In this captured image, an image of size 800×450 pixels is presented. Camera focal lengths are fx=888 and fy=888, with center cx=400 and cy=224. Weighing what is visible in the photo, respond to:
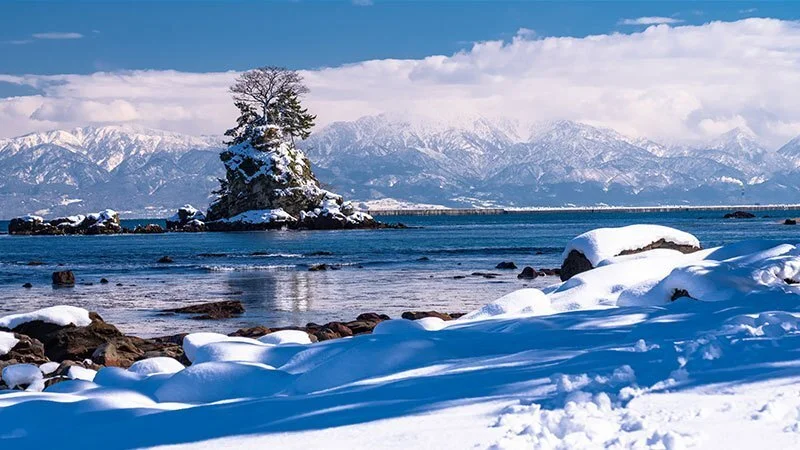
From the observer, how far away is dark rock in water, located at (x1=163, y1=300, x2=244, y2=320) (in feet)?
65.4

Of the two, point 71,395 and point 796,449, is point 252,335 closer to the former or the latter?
point 71,395

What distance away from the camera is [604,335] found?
8102 millimetres

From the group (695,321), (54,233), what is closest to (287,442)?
(695,321)

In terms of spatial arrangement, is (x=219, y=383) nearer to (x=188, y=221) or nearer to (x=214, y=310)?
(x=214, y=310)

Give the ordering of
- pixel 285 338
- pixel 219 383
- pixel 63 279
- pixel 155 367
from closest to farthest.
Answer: pixel 219 383 < pixel 155 367 < pixel 285 338 < pixel 63 279

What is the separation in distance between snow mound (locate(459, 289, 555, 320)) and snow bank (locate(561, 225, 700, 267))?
497 cm

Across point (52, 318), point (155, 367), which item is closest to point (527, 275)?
point (52, 318)

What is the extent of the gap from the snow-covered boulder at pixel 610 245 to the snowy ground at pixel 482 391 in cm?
628

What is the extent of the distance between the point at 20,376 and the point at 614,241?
34.7 feet

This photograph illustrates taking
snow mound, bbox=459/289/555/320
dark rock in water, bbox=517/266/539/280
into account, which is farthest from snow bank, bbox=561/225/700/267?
dark rock in water, bbox=517/266/539/280

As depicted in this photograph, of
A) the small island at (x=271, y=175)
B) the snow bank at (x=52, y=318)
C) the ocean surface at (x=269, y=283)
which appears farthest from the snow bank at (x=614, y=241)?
the small island at (x=271, y=175)

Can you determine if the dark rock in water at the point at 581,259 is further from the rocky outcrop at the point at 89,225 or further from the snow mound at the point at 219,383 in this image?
the rocky outcrop at the point at 89,225

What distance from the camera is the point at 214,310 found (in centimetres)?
Result: 2042

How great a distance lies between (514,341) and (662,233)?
392 inches
